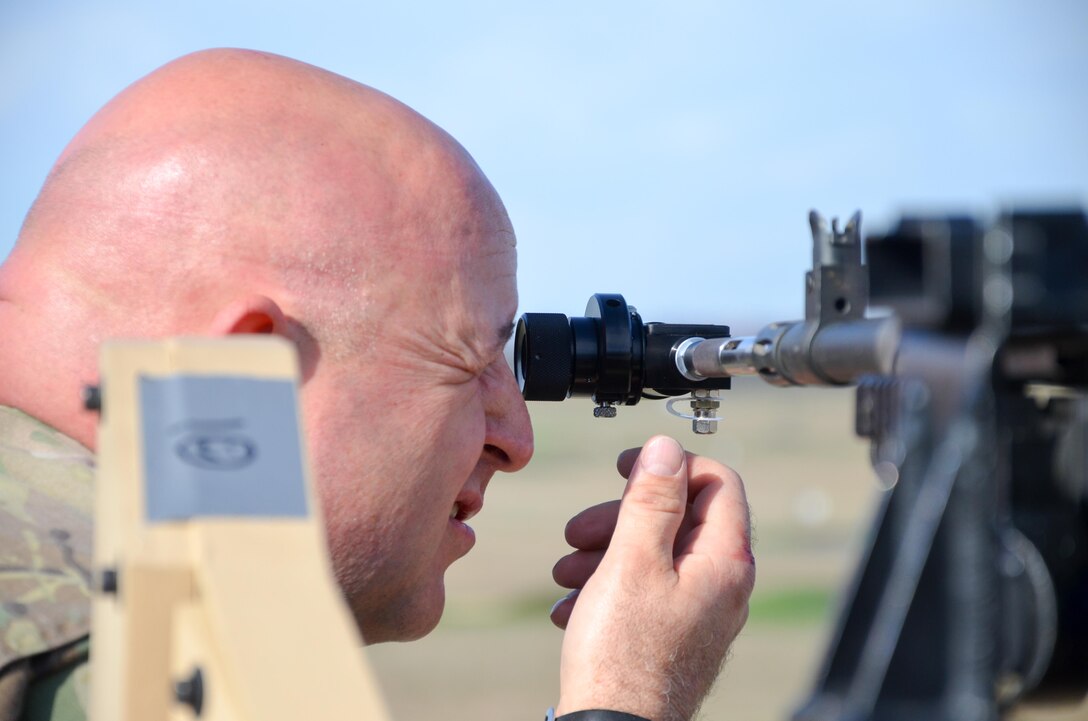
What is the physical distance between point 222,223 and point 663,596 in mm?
1014

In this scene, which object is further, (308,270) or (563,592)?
(563,592)

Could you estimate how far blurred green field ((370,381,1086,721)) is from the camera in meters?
11.8

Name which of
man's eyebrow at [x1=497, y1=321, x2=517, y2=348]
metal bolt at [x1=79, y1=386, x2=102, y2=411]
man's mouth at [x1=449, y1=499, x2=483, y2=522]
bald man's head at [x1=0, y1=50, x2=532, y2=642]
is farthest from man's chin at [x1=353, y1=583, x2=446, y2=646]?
metal bolt at [x1=79, y1=386, x2=102, y2=411]

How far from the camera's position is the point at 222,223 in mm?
1993

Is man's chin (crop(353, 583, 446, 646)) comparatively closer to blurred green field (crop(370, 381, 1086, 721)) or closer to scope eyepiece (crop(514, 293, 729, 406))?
scope eyepiece (crop(514, 293, 729, 406))

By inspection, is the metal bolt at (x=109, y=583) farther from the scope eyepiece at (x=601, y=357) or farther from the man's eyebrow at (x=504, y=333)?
the scope eyepiece at (x=601, y=357)

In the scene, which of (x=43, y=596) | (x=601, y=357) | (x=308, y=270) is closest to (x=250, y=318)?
(x=308, y=270)

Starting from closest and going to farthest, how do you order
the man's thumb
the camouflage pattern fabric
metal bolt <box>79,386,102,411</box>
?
1. metal bolt <box>79,386,102,411</box>
2. the camouflage pattern fabric
3. the man's thumb

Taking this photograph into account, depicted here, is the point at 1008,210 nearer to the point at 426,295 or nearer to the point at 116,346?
the point at 116,346

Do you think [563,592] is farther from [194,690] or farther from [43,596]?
[194,690]

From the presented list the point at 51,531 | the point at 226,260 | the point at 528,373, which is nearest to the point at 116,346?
the point at 51,531

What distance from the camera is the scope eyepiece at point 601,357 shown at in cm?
263

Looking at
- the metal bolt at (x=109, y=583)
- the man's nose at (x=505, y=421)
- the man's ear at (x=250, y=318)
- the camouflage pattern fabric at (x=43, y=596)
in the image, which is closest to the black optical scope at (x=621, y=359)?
the man's nose at (x=505, y=421)

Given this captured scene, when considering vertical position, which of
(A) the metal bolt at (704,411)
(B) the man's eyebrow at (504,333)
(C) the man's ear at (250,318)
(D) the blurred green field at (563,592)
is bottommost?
(D) the blurred green field at (563,592)
